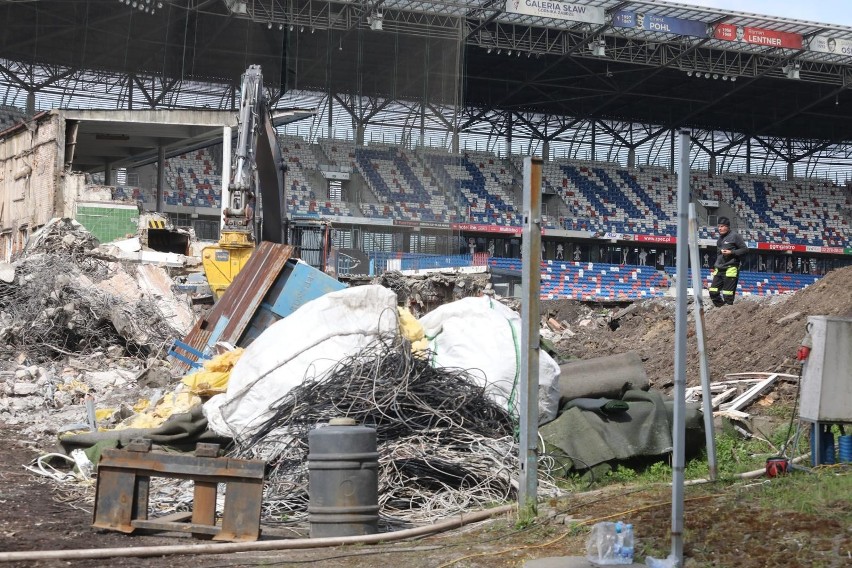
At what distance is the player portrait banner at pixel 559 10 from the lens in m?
38.1

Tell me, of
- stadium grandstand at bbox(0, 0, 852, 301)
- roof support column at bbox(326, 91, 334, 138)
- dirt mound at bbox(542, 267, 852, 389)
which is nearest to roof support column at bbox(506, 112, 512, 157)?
stadium grandstand at bbox(0, 0, 852, 301)

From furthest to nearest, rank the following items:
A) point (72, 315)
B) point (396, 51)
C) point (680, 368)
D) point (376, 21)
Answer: point (396, 51) → point (376, 21) → point (72, 315) → point (680, 368)

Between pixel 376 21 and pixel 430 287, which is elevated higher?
pixel 376 21

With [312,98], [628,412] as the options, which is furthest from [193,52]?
[628,412]

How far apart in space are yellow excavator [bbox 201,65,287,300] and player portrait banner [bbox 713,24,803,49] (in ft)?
84.1

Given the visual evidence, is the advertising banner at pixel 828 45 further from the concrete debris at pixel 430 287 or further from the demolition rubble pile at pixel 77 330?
the demolition rubble pile at pixel 77 330

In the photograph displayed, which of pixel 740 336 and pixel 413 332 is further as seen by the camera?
pixel 740 336

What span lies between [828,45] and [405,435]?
→ 40.8 metres

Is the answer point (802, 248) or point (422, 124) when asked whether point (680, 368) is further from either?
point (802, 248)

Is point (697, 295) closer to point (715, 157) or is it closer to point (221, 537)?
point (221, 537)

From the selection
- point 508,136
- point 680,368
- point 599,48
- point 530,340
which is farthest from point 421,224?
point 680,368

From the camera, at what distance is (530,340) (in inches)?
253

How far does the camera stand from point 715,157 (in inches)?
2183

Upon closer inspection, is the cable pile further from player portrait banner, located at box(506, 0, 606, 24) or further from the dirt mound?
player portrait banner, located at box(506, 0, 606, 24)
